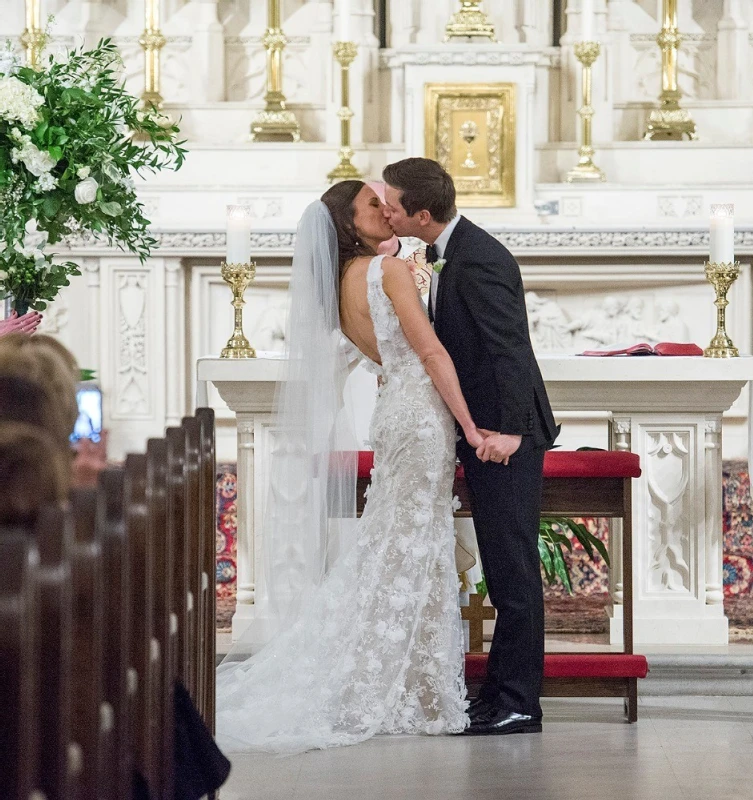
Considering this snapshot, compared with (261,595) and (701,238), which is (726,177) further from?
(261,595)

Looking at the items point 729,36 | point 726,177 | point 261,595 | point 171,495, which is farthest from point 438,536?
point 729,36

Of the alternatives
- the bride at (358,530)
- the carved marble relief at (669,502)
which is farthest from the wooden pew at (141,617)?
the carved marble relief at (669,502)

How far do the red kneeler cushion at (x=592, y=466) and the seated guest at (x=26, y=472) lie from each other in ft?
8.17

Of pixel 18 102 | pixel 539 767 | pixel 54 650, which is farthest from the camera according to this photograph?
pixel 18 102

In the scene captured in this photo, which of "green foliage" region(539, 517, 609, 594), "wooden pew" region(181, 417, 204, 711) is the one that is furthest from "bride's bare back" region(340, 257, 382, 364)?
"green foliage" region(539, 517, 609, 594)

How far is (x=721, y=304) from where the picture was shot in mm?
4715

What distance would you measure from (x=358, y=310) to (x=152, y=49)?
3.67 m

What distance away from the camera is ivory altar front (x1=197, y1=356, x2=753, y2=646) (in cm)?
462

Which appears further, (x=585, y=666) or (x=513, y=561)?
(x=585, y=666)

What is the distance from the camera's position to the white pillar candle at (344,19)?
6742 millimetres

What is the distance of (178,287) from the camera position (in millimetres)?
7012

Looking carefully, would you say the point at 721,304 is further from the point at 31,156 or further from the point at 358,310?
the point at 31,156

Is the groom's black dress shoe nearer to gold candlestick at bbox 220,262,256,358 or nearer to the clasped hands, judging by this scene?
the clasped hands

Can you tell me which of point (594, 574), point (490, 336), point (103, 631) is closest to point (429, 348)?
point (490, 336)
